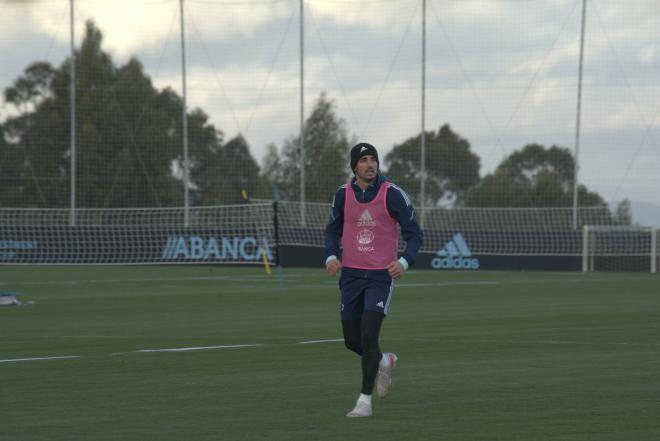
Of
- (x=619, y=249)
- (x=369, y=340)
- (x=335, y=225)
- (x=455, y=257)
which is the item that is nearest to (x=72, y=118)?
(x=455, y=257)

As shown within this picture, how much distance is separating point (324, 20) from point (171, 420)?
145ft

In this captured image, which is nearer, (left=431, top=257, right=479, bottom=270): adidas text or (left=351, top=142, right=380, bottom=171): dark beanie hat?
(left=351, top=142, right=380, bottom=171): dark beanie hat

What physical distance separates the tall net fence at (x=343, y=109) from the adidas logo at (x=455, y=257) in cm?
287

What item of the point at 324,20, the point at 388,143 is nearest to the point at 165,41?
the point at 324,20

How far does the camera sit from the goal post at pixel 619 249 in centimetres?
4362

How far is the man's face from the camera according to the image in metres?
9.38

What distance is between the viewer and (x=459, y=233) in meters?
45.0

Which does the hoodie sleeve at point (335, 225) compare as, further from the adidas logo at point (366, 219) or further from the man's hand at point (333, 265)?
the adidas logo at point (366, 219)

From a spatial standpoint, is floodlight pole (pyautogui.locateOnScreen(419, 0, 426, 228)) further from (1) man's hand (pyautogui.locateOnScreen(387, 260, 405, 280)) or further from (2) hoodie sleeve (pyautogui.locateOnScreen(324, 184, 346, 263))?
(1) man's hand (pyautogui.locateOnScreen(387, 260, 405, 280))

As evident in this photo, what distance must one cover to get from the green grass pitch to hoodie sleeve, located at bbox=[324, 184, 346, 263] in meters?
1.15

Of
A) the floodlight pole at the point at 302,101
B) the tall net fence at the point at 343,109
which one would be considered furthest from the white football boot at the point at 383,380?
the floodlight pole at the point at 302,101

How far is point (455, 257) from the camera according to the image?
4466 cm

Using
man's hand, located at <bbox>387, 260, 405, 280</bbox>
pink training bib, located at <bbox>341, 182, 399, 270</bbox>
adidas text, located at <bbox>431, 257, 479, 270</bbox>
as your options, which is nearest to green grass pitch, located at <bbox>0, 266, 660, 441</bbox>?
man's hand, located at <bbox>387, 260, 405, 280</bbox>

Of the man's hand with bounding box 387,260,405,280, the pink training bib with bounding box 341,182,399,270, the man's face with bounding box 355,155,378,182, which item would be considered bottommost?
the man's hand with bounding box 387,260,405,280
